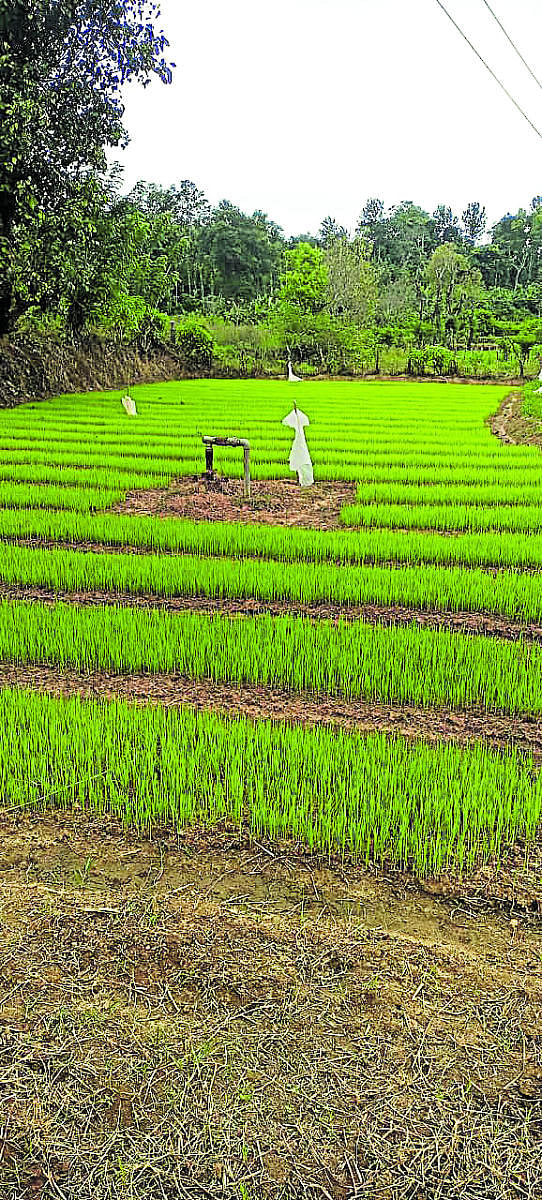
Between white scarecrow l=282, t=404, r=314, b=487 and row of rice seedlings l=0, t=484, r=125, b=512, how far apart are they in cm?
210

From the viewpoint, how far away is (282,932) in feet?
9.36

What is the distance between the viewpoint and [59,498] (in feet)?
33.4

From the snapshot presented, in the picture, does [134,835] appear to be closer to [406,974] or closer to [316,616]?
[406,974]

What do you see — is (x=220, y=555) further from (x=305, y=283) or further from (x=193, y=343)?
(x=305, y=283)

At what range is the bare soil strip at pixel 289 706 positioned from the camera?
455 cm

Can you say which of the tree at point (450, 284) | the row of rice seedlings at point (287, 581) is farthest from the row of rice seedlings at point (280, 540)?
the tree at point (450, 284)

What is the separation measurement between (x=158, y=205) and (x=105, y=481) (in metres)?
70.8

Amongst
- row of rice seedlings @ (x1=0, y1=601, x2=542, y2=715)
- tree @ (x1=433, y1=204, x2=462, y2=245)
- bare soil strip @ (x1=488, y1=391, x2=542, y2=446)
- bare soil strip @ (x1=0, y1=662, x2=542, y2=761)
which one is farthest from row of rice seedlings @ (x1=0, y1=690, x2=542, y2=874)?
tree @ (x1=433, y1=204, x2=462, y2=245)

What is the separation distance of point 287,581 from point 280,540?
4.70 feet

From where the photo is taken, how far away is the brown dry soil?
2.04 m

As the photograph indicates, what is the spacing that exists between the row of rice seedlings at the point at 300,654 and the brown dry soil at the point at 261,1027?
1.83 metres

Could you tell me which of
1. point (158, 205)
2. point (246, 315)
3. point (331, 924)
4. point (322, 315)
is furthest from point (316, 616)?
point (158, 205)

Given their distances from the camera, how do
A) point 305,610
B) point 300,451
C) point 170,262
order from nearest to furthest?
1. point 305,610
2. point 300,451
3. point 170,262

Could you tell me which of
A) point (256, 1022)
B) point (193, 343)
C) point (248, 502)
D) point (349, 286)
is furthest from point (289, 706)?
point (349, 286)
